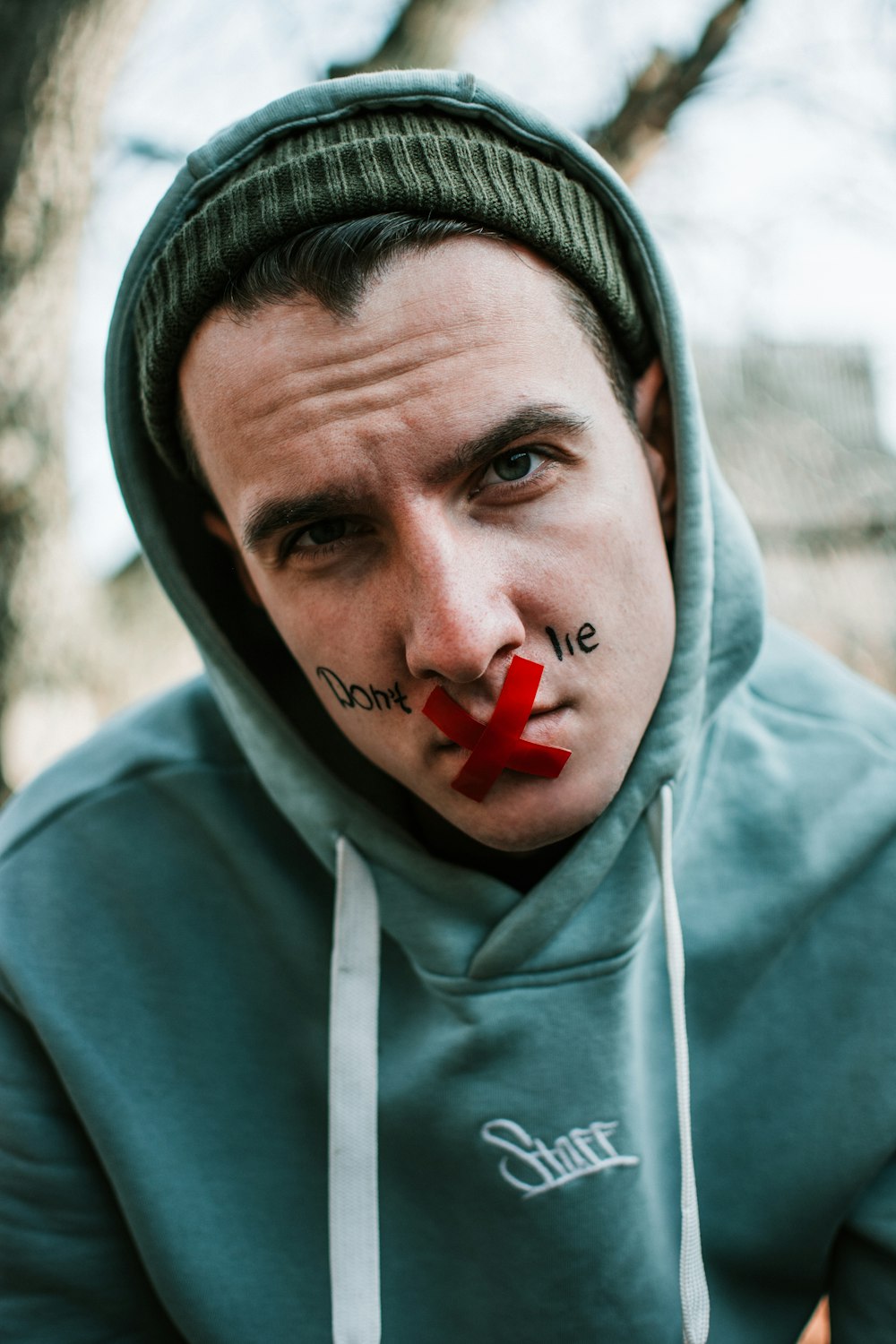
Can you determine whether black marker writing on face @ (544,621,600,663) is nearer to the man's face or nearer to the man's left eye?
the man's face

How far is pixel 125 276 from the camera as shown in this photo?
1464 millimetres

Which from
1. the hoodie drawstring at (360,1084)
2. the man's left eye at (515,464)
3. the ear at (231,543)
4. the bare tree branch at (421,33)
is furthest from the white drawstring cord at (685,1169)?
the bare tree branch at (421,33)

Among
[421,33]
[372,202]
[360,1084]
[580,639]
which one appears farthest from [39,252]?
[360,1084]

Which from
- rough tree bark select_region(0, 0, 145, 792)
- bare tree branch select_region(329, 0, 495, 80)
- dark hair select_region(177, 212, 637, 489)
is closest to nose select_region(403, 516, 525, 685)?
dark hair select_region(177, 212, 637, 489)

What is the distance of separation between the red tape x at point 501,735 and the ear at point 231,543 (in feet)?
1.72

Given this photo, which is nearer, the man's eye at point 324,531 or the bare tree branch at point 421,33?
the man's eye at point 324,531

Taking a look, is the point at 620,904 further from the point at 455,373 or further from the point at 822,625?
the point at 822,625

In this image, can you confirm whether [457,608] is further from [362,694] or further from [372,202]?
[372,202]

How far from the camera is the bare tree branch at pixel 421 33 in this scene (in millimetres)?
4434

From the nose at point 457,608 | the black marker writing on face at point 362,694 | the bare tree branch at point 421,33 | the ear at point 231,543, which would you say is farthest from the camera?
the bare tree branch at point 421,33

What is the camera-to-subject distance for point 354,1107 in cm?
146

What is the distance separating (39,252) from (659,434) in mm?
2922

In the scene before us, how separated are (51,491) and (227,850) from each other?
266 cm

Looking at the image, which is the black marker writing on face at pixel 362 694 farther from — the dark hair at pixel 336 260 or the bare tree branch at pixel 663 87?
the bare tree branch at pixel 663 87
